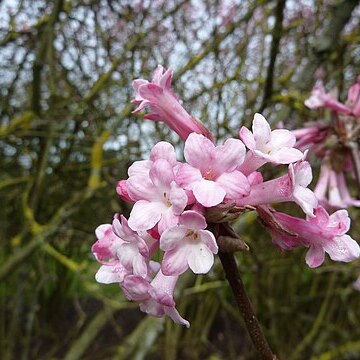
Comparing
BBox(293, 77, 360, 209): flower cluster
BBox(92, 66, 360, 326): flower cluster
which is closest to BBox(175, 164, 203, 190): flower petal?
BBox(92, 66, 360, 326): flower cluster

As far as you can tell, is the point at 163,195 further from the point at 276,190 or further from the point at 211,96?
the point at 211,96

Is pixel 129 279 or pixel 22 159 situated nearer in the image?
pixel 129 279

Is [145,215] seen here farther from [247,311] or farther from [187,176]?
[247,311]

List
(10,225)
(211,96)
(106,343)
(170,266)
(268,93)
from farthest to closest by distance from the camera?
1. (106,343)
2. (10,225)
3. (211,96)
4. (268,93)
5. (170,266)

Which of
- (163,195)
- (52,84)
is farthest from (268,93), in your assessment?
(163,195)

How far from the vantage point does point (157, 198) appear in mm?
826

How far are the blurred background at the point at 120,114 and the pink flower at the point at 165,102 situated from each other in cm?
128

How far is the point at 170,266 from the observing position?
2.61 feet

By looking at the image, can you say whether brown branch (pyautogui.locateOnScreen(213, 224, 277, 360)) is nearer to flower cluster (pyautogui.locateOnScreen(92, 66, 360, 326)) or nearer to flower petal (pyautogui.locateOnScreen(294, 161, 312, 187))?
flower cluster (pyautogui.locateOnScreen(92, 66, 360, 326))

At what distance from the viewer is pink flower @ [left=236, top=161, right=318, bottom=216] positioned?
2.75ft

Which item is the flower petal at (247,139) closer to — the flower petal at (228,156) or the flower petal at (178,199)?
the flower petal at (228,156)

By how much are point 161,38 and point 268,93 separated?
60.4 inches

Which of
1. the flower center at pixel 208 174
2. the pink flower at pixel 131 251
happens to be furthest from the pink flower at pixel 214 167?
the pink flower at pixel 131 251

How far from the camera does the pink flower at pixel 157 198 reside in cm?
77
